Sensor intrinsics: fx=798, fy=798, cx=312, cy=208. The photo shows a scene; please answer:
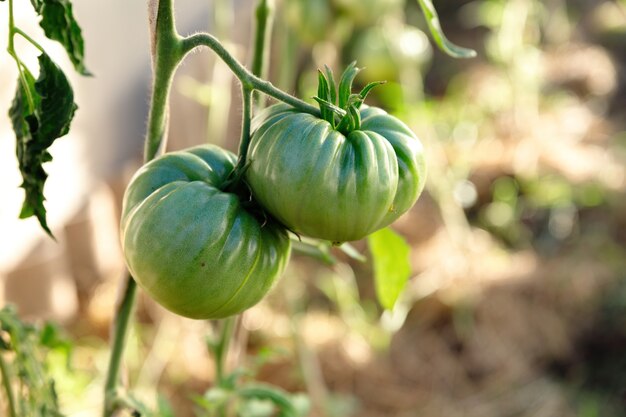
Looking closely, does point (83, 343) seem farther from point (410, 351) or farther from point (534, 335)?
point (534, 335)

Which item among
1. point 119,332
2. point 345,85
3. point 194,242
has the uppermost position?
point 345,85

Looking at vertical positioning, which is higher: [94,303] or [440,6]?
[440,6]

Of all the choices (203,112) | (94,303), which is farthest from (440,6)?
(94,303)

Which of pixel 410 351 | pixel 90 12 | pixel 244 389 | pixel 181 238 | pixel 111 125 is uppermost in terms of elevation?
pixel 181 238

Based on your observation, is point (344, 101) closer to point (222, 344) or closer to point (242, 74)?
point (242, 74)

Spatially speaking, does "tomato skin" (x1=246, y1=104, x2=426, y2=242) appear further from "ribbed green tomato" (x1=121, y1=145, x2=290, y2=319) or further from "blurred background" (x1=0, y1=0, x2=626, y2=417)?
"blurred background" (x1=0, y1=0, x2=626, y2=417)

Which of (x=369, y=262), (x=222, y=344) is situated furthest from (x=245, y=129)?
(x=369, y=262)
